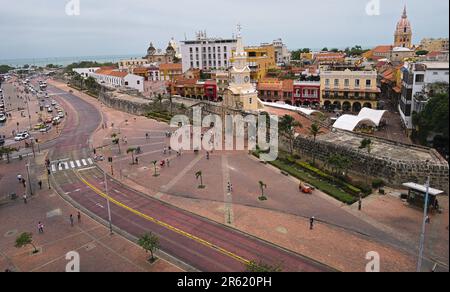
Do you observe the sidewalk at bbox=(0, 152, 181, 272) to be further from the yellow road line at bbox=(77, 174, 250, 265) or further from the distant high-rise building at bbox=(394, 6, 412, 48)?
the distant high-rise building at bbox=(394, 6, 412, 48)

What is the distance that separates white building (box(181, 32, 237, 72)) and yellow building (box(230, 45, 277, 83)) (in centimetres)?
2039

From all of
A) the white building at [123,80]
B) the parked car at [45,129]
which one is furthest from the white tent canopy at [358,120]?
the white building at [123,80]

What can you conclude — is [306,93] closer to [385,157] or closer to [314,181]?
[385,157]

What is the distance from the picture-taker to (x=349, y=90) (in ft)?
230

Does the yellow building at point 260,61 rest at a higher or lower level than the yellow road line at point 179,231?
higher

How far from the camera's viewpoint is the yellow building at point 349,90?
68000mm

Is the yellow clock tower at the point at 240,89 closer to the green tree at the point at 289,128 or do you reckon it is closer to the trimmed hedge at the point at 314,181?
the green tree at the point at 289,128

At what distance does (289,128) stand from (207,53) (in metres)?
→ 86.6

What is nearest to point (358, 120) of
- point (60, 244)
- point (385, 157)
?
point (385, 157)

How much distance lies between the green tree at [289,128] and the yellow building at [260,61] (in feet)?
147
